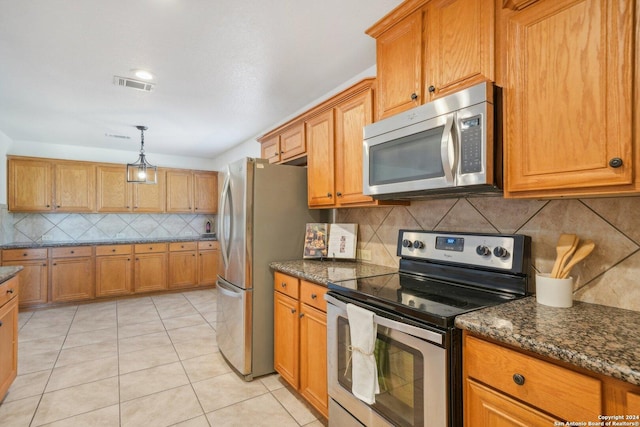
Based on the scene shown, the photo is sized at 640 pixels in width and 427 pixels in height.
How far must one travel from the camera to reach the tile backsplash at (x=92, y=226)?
15.5 feet

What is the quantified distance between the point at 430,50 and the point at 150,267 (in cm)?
516

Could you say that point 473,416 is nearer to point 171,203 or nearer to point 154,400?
point 154,400


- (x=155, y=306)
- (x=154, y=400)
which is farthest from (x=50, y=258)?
(x=154, y=400)

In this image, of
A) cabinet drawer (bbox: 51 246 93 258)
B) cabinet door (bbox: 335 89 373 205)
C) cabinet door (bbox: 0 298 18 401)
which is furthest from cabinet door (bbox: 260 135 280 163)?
cabinet drawer (bbox: 51 246 93 258)

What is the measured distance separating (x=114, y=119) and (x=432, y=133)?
12.6 feet

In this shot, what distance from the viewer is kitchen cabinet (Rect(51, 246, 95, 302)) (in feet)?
14.8

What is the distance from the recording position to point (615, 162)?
1.00 m

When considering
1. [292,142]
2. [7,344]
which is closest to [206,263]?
[7,344]

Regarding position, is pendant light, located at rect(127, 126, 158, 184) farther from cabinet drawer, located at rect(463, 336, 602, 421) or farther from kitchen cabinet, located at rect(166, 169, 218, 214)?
cabinet drawer, located at rect(463, 336, 602, 421)

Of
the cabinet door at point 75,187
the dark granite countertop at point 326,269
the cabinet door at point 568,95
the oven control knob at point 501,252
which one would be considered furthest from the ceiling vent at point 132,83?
the oven control knob at point 501,252

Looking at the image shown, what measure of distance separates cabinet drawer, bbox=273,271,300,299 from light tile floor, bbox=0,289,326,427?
0.73 m

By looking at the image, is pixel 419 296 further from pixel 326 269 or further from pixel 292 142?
pixel 292 142

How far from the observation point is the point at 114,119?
3773 mm

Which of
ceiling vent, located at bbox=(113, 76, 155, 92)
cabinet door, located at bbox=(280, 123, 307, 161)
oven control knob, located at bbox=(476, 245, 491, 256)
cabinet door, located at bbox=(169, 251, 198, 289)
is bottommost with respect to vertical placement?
cabinet door, located at bbox=(169, 251, 198, 289)
